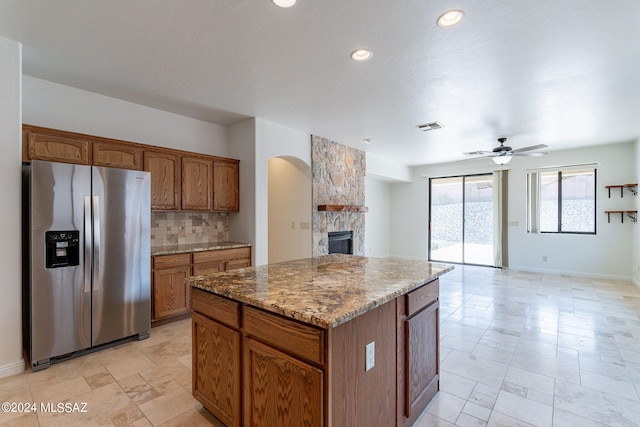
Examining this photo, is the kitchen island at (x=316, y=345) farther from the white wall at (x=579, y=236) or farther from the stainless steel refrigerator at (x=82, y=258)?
the white wall at (x=579, y=236)

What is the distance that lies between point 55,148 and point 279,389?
10.3ft

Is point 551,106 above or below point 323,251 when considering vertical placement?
above

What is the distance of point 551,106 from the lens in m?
3.65

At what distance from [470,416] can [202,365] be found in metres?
1.81

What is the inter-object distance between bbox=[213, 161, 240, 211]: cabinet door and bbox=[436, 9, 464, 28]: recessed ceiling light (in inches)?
125

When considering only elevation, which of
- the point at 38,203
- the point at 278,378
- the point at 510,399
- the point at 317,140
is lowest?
the point at 510,399

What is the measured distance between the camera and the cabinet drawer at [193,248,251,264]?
364cm

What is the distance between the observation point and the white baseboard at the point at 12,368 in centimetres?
234

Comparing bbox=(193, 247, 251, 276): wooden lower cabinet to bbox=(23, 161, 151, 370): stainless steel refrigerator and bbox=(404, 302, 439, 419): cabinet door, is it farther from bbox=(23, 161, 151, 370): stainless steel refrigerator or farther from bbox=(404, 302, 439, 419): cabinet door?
bbox=(404, 302, 439, 419): cabinet door

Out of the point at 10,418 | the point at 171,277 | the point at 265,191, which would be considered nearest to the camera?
the point at 10,418

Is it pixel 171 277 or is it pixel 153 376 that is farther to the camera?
pixel 171 277

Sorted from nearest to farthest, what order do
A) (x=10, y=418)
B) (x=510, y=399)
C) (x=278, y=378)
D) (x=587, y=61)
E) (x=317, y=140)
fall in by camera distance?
1. (x=278, y=378)
2. (x=10, y=418)
3. (x=510, y=399)
4. (x=587, y=61)
5. (x=317, y=140)

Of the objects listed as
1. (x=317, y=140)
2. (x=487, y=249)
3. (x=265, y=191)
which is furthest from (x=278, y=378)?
(x=487, y=249)

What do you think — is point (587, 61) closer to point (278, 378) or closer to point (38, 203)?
point (278, 378)
